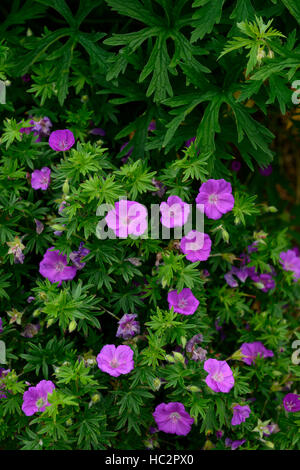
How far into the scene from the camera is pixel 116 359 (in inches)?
73.9

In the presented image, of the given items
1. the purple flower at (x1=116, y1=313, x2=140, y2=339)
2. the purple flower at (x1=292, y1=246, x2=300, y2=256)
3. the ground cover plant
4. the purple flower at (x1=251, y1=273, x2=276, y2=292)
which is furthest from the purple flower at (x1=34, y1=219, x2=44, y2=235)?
the purple flower at (x1=292, y1=246, x2=300, y2=256)

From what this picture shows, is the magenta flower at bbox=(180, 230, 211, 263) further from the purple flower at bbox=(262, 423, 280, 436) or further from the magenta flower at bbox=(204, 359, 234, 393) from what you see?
the purple flower at bbox=(262, 423, 280, 436)

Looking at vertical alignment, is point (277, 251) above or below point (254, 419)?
above

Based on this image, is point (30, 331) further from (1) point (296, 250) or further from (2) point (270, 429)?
(1) point (296, 250)

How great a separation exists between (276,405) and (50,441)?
1.04 meters

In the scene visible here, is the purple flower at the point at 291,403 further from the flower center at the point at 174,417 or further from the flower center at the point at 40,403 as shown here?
the flower center at the point at 40,403

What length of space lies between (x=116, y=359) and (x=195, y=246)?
0.54 meters

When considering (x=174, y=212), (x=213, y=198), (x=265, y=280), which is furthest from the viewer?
(x=265, y=280)

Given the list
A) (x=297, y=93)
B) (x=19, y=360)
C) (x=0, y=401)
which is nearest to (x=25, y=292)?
(x=19, y=360)

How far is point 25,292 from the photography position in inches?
83.8

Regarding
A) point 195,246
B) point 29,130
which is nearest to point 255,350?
point 195,246

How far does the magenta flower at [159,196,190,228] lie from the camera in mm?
1907

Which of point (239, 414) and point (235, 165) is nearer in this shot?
point (239, 414)

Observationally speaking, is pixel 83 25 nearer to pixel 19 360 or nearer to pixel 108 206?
pixel 108 206
